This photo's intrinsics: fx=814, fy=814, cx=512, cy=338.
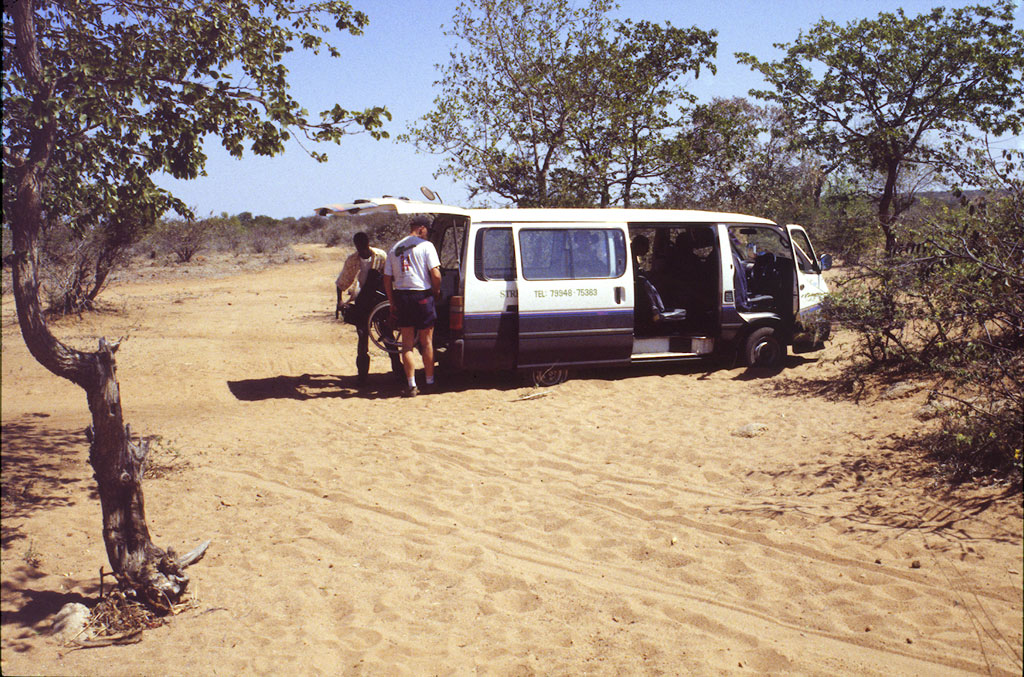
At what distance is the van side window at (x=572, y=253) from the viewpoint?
9.26 meters

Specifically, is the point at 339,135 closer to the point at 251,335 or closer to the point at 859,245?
the point at 859,245

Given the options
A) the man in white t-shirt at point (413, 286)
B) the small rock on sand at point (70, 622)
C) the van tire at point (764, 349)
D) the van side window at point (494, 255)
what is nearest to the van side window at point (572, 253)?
the van side window at point (494, 255)

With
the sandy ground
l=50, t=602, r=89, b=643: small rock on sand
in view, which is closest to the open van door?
the sandy ground

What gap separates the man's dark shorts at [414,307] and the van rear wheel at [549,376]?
59.9 inches

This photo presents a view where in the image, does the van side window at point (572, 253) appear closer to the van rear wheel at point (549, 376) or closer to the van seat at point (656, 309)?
the van seat at point (656, 309)

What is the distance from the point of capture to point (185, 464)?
694 cm

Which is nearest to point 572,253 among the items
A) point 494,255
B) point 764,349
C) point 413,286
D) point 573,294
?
point 573,294

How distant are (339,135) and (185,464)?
308 cm

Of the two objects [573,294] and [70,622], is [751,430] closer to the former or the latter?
[573,294]

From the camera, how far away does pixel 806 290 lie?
10.5 m

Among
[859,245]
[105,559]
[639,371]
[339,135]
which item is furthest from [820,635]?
[639,371]

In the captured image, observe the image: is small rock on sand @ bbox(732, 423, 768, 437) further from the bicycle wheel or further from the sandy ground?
the bicycle wheel

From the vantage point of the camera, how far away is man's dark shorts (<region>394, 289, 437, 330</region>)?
8938 millimetres

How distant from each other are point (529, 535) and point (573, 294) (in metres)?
4.20
